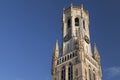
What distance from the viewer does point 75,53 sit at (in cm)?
11075

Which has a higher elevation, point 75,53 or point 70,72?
point 75,53

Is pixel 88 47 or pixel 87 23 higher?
pixel 87 23

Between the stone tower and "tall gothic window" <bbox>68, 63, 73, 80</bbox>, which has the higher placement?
the stone tower

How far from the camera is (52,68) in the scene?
11312 cm

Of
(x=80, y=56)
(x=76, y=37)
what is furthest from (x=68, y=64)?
(x=76, y=37)

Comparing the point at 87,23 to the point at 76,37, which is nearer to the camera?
the point at 76,37

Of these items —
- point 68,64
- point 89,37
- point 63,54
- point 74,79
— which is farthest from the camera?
point 89,37

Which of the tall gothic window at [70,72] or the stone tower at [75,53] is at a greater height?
the stone tower at [75,53]

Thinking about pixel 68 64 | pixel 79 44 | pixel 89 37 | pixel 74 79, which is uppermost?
pixel 89 37

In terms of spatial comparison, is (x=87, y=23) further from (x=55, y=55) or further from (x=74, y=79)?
(x=74, y=79)

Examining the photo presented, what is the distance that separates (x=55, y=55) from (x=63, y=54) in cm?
329

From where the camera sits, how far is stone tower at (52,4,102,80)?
105625 millimetres

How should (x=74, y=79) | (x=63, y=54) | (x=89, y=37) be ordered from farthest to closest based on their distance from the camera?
1. (x=89, y=37)
2. (x=63, y=54)
3. (x=74, y=79)

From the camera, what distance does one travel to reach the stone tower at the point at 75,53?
347 feet
